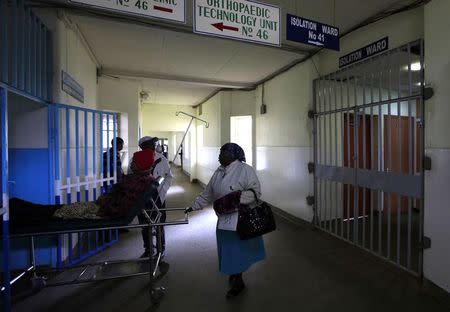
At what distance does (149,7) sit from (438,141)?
2.57 meters

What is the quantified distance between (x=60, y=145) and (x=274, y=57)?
3.29 metres

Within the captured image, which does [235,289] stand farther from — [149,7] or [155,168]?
[149,7]

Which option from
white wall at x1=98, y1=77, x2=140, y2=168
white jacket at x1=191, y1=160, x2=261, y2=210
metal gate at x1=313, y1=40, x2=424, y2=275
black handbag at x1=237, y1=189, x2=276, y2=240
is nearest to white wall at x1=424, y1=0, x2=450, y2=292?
metal gate at x1=313, y1=40, x2=424, y2=275

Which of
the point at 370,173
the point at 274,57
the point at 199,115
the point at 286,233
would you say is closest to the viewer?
the point at 370,173

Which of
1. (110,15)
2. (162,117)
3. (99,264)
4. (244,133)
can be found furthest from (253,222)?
(162,117)

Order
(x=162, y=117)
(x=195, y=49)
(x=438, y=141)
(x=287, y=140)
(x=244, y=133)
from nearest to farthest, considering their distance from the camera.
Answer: (x=438, y=141) < (x=195, y=49) < (x=287, y=140) < (x=244, y=133) < (x=162, y=117)

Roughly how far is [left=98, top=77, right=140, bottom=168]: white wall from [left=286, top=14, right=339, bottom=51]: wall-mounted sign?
13.7 ft

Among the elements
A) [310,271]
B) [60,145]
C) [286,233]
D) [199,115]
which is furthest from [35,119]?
[199,115]

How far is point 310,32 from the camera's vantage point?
230cm

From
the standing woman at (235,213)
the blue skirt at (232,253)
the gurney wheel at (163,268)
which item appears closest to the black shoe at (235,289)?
the standing woman at (235,213)

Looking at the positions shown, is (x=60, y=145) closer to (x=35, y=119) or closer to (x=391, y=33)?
(x=35, y=119)

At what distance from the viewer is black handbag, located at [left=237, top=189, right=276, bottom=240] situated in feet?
6.75

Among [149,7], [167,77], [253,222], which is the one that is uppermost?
[167,77]

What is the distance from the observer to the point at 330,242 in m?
3.44
